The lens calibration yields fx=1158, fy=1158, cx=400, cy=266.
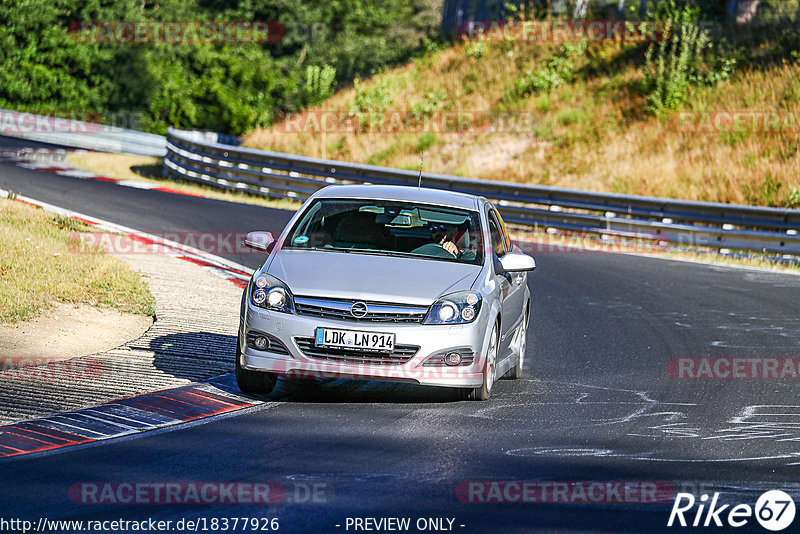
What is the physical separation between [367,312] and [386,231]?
1.40 m

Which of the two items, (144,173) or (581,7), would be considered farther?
(581,7)

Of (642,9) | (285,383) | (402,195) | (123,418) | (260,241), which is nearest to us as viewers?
(123,418)

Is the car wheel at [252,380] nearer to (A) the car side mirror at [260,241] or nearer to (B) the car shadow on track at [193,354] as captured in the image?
(B) the car shadow on track at [193,354]

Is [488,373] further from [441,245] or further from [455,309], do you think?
[441,245]

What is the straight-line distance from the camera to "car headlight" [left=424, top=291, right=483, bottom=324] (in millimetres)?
8125

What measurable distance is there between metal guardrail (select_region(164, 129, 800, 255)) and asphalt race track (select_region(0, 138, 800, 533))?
8.17 metres

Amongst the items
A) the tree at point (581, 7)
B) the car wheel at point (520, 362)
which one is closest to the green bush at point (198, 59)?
the tree at point (581, 7)

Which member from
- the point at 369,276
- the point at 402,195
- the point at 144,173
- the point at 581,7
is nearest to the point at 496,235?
the point at 402,195

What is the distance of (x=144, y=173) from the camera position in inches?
1261

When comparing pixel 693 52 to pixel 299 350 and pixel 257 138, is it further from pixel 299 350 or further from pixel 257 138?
pixel 299 350

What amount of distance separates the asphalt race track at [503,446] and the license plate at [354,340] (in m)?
0.47

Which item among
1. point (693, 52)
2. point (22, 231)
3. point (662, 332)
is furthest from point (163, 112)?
point (662, 332)

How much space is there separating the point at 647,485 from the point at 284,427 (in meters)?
2.39

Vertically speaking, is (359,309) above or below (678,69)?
below
